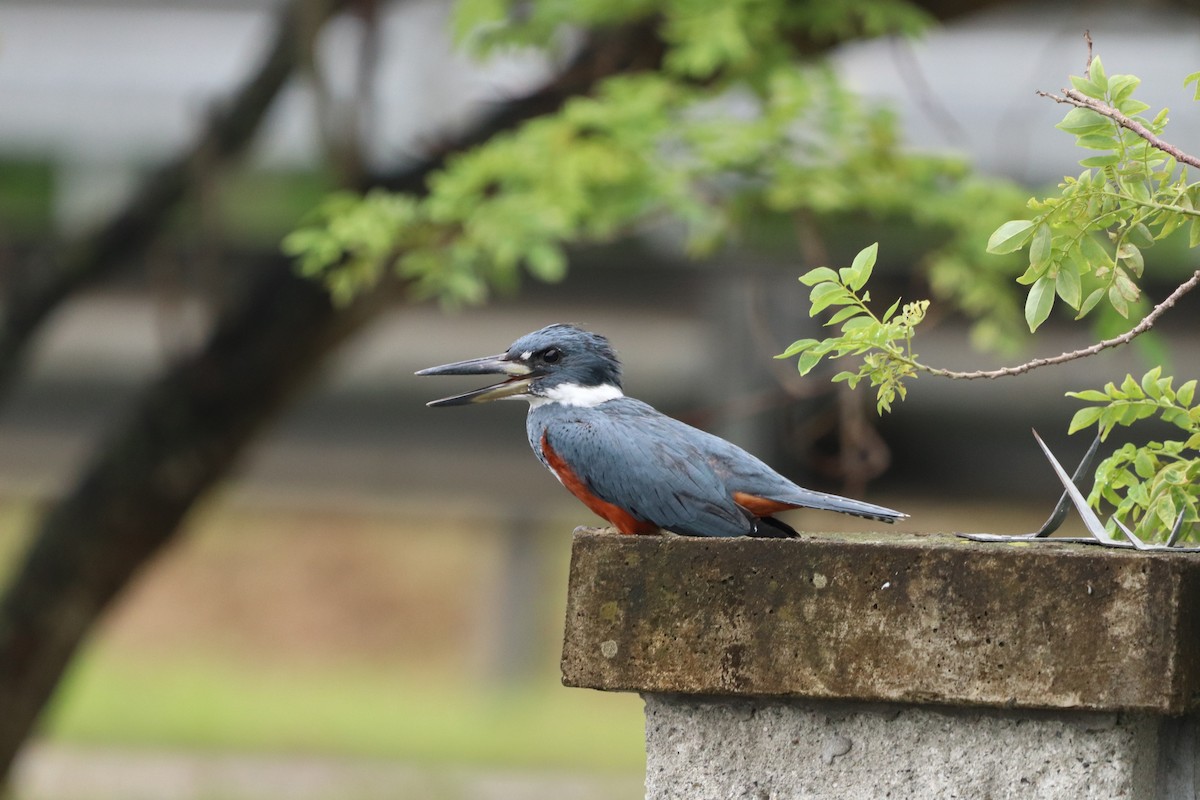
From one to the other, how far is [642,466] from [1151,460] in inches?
29.1

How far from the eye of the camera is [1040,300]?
1867 millimetres

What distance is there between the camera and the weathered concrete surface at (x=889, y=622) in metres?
1.72

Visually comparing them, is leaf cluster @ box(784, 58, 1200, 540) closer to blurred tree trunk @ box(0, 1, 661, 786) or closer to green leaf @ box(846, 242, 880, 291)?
green leaf @ box(846, 242, 880, 291)

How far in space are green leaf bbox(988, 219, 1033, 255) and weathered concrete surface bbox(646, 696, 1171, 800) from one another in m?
0.56

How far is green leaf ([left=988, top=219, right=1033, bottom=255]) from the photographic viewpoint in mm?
1818

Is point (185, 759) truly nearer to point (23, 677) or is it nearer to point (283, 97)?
point (23, 677)

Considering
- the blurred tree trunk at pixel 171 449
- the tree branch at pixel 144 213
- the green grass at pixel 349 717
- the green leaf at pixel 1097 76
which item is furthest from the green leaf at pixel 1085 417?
the green grass at pixel 349 717

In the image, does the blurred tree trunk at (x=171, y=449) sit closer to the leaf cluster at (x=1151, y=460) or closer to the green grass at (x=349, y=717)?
the leaf cluster at (x=1151, y=460)

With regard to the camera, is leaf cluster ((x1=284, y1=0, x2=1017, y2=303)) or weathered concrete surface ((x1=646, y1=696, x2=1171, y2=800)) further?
leaf cluster ((x1=284, y1=0, x2=1017, y2=303))

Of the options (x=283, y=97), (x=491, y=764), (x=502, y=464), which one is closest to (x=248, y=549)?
(x=502, y=464)

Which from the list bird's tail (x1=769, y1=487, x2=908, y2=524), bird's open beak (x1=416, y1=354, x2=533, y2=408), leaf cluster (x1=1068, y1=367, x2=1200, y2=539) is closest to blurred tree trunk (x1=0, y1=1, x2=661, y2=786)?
bird's open beak (x1=416, y1=354, x2=533, y2=408)

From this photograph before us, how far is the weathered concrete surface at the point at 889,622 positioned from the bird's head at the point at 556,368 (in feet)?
2.55

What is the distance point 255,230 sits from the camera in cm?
1171

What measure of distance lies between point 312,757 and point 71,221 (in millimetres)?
4497
